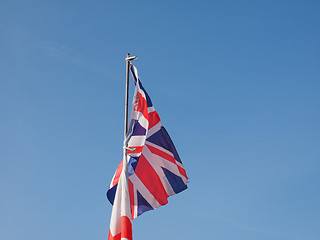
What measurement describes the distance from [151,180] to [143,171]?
585mm

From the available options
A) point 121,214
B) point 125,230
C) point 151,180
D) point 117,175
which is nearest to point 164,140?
point 151,180

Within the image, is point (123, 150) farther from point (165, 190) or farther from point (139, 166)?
point (165, 190)

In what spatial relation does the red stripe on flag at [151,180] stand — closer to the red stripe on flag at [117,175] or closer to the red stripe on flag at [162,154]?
the red stripe on flag at [162,154]

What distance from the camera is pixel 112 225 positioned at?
67.6ft

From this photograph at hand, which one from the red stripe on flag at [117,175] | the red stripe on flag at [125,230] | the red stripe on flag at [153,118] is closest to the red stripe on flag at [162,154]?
the red stripe on flag at [153,118]

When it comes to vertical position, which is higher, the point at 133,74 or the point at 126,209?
the point at 133,74

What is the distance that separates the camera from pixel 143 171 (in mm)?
23422

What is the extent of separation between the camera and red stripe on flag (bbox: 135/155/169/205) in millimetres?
23188

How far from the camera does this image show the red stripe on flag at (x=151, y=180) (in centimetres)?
2319

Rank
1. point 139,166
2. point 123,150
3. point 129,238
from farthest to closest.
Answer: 1. point 139,166
2. point 123,150
3. point 129,238

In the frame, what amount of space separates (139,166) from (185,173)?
2.73 meters

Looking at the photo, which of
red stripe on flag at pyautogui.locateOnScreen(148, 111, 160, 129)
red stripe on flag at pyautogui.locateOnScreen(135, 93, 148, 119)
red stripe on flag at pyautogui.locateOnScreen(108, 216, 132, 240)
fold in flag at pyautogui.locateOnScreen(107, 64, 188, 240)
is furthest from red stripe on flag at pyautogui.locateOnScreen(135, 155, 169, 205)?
red stripe on flag at pyautogui.locateOnScreen(108, 216, 132, 240)

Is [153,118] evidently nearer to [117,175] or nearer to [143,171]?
[143,171]

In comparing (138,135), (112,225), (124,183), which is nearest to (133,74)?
(138,135)
